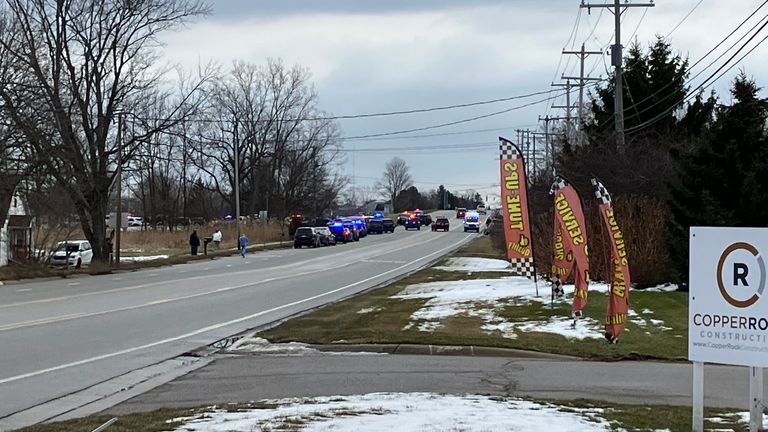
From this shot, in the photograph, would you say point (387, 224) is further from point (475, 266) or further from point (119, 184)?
point (475, 266)

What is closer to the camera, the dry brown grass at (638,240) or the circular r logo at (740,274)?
the circular r logo at (740,274)

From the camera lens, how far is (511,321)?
15.4 metres

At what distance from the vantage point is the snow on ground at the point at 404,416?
6691mm

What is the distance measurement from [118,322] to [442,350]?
25.7ft

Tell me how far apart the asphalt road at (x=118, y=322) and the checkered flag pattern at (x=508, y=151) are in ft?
20.6

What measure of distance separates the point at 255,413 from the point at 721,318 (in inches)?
168

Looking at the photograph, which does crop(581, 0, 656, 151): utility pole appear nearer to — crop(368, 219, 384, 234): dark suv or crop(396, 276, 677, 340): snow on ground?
crop(396, 276, 677, 340): snow on ground

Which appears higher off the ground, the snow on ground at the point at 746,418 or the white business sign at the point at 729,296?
the white business sign at the point at 729,296

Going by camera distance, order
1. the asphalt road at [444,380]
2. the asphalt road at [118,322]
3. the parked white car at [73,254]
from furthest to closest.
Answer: the parked white car at [73,254] < the asphalt road at [118,322] < the asphalt road at [444,380]

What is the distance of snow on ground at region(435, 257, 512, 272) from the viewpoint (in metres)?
34.3

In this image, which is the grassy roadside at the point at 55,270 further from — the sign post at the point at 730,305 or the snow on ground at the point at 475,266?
the sign post at the point at 730,305

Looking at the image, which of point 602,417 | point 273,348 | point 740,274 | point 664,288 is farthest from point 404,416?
point 664,288

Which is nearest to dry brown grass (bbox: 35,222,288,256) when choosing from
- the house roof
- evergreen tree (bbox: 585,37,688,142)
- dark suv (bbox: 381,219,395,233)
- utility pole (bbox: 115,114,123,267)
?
the house roof

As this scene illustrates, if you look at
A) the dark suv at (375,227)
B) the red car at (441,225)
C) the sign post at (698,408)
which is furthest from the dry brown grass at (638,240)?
the red car at (441,225)
